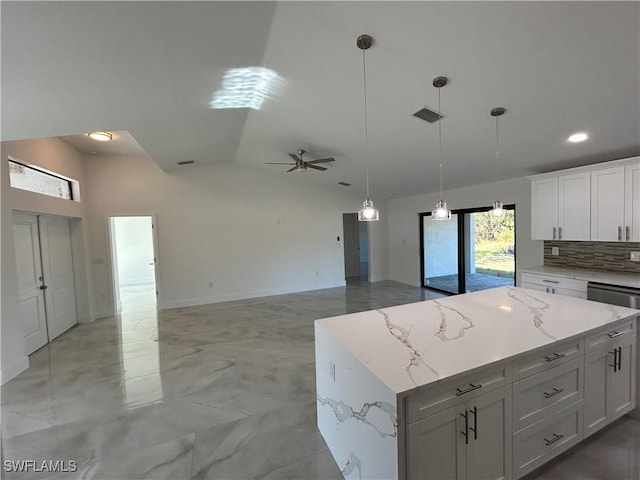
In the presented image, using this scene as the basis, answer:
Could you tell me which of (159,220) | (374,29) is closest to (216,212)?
(159,220)

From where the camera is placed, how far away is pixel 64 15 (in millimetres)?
1588

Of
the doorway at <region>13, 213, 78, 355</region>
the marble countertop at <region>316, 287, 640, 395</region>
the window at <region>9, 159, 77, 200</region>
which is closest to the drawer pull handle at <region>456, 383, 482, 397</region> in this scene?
the marble countertop at <region>316, 287, 640, 395</region>

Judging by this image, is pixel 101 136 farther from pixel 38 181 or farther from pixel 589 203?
pixel 589 203

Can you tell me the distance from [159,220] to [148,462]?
481cm

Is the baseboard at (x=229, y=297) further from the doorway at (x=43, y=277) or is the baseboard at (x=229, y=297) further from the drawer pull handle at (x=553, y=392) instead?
the drawer pull handle at (x=553, y=392)

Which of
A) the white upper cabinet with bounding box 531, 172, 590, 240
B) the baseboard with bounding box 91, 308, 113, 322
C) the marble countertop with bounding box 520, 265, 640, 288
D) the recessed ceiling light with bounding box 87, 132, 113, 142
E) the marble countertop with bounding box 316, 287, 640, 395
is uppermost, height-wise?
the recessed ceiling light with bounding box 87, 132, 113, 142

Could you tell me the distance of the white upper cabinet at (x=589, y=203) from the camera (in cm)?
328

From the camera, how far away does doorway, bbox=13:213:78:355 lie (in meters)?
3.73

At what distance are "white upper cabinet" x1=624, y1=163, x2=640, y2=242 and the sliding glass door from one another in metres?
1.66

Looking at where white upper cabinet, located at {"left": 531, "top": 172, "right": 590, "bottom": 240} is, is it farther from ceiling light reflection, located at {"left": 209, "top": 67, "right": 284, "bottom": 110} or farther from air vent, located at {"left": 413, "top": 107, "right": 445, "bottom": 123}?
ceiling light reflection, located at {"left": 209, "top": 67, "right": 284, "bottom": 110}

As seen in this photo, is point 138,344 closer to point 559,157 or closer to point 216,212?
point 216,212

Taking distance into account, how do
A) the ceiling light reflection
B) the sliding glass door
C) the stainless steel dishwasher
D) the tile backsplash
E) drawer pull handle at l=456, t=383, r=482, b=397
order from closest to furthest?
drawer pull handle at l=456, t=383, r=482, b=397
the ceiling light reflection
the stainless steel dishwasher
the tile backsplash
the sliding glass door

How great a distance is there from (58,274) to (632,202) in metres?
8.01

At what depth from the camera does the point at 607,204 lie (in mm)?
3465
